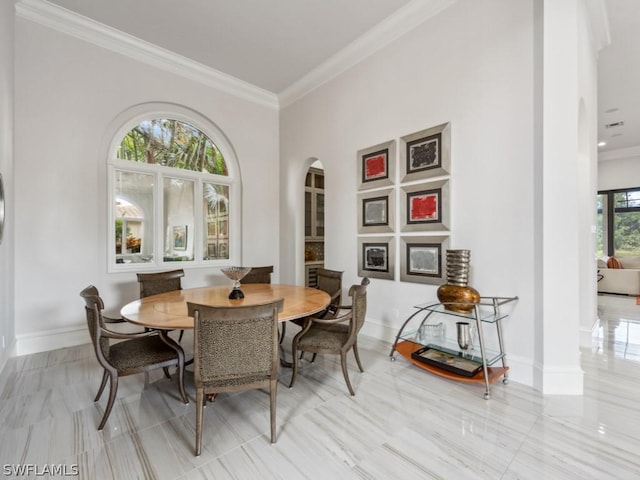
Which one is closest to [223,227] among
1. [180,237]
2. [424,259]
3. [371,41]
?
[180,237]

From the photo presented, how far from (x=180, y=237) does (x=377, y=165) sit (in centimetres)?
291

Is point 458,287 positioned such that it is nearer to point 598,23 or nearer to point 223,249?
point 598,23

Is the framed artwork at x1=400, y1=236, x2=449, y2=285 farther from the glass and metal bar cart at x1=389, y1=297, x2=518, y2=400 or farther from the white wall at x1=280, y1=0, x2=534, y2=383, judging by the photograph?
the glass and metal bar cart at x1=389, y1=297, x2=518, y2=400

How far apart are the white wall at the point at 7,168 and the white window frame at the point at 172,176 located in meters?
0.86

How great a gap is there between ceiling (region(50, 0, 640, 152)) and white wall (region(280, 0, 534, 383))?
496 millimetres

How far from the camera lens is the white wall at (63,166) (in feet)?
10.1

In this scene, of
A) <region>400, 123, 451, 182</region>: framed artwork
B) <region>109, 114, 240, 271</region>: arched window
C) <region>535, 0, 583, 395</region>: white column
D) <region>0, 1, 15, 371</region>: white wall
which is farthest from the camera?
<region>109, 114, 240, 271</region>: arched window

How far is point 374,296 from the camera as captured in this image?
3.59 metres

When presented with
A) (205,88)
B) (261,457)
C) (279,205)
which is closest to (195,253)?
(279,205)

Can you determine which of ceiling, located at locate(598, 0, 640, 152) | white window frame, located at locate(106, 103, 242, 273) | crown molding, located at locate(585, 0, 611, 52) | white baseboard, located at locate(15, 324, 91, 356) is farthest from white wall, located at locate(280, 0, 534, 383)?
white baseboard, located at locate(15, 324, 91, 356)

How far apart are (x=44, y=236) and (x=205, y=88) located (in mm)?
2787

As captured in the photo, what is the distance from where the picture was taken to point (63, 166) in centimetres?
329

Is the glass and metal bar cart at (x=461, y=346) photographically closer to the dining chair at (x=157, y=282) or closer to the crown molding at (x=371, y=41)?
the dining chair at (x=157, y=282)

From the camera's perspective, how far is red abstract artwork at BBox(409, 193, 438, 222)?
3002mm
